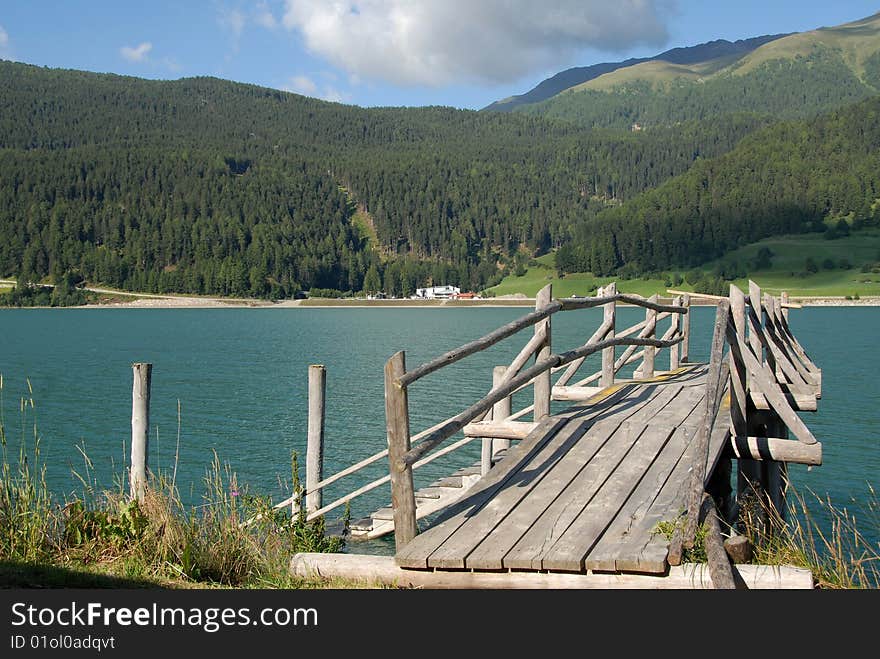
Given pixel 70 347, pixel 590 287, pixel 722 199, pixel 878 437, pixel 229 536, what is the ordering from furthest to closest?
pixel 722 199 → pixel 590 287 → pixel 70 347 → pixel 878 437 → pixel 229 536

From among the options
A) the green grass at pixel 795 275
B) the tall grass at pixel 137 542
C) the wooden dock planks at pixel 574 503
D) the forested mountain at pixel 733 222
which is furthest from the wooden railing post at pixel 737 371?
the forested mountain at pixel 733 222

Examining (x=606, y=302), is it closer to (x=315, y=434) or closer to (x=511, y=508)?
(x=315, y=434)

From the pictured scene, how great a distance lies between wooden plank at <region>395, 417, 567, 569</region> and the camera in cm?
554

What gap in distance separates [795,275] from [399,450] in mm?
161122

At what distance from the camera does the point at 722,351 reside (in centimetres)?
665

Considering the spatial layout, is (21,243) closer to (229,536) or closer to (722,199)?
(722,199)

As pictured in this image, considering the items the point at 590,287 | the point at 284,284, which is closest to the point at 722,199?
the point at 590,287

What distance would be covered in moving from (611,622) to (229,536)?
3.00 metres

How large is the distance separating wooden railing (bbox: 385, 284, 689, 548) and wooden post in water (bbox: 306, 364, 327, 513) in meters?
1.20

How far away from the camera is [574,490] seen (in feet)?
21.8

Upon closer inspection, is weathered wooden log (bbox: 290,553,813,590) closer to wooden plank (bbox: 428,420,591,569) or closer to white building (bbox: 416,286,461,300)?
wooden plank (bbox: 428,420,591,569)

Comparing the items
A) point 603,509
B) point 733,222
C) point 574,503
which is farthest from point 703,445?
point 733,222

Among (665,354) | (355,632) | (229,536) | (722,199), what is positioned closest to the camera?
(355,632)

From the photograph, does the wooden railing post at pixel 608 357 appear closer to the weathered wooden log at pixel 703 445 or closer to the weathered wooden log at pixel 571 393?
the weathered wooden log at pixel 571 393
